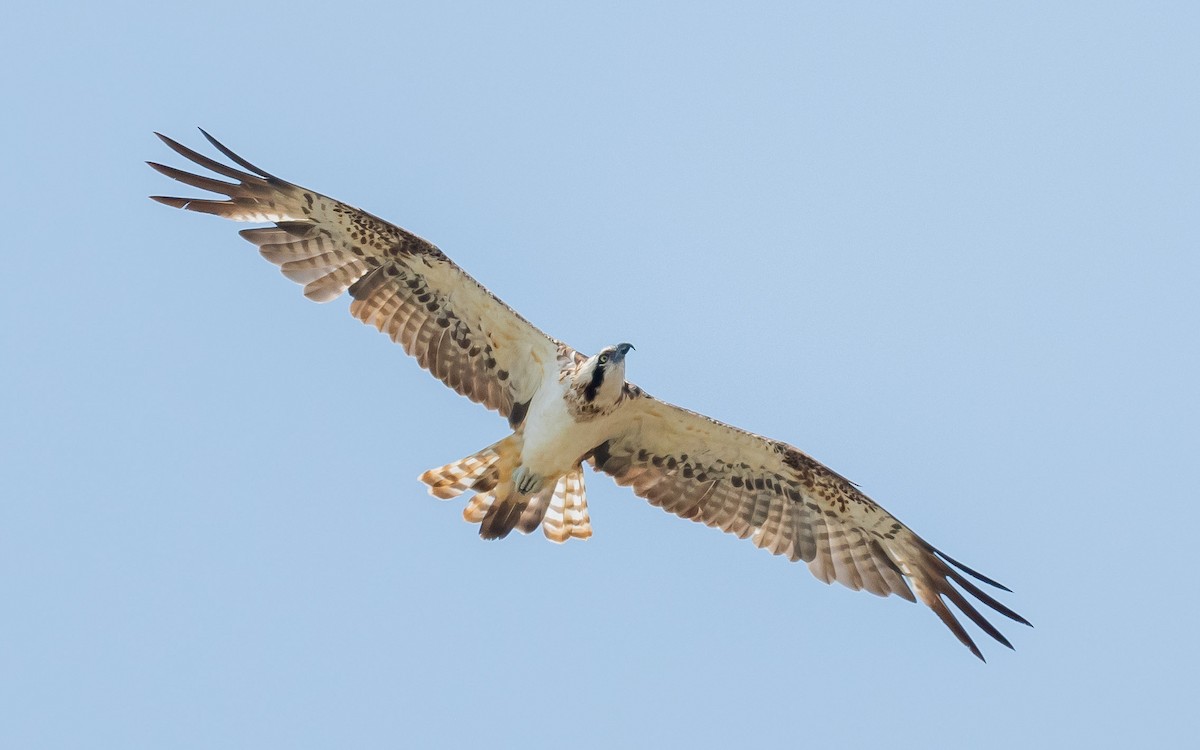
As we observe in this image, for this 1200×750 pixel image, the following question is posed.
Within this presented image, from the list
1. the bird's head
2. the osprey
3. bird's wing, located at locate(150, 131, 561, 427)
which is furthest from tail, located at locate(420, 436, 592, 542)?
the bird's head

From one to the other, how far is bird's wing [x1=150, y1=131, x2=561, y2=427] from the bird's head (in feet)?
2.12

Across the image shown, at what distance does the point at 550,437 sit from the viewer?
1263cm

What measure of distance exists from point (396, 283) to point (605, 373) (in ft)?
6.64

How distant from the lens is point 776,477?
1318 cm

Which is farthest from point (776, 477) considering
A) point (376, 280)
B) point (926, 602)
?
point (376, 280)

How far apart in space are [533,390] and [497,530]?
120cm

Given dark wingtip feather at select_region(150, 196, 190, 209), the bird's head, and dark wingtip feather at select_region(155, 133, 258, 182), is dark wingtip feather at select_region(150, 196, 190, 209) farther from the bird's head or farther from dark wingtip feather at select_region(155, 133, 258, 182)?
the bird's head

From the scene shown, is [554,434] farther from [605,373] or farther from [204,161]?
[204,161]

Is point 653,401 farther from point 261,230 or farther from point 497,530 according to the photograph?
point 261,230

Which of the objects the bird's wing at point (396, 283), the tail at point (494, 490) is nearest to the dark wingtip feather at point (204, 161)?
the bird's wing at point (396, 283)

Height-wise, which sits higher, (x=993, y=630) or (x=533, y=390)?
(x=533, y=390)

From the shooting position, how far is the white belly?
12562 mm

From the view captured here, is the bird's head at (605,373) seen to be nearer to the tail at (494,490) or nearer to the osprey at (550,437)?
the osprey at (550,437)

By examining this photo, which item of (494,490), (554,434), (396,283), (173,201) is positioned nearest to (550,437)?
(554,434)
